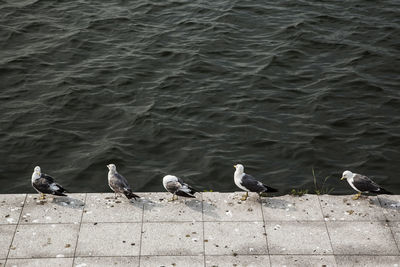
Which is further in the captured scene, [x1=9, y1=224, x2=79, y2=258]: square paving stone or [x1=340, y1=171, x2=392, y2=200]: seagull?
[x1=340, y1=171, x2=392, y2=200]: seagull

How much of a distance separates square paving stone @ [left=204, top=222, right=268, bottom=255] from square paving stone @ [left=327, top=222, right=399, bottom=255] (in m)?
1.55

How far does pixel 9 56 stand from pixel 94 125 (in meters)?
6.15

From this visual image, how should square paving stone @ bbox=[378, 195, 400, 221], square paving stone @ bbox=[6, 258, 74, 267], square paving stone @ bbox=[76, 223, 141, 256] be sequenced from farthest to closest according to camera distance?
square paving stone @ bbox=[378, 195, 400, 221] → square paving stone @ bbox=[76, 223, 141, 256] → square paving stone @ bbox=[6, 258, 74, 267]

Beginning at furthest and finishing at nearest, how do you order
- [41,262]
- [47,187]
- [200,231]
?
[47,187] < [200,231] < [41,262]

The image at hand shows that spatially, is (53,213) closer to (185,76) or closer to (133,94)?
(133,94)

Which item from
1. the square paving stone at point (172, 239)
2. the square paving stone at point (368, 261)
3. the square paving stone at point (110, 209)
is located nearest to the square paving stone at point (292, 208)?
the square paving stone at point (368, 261)

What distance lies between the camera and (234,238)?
1221 centimetres

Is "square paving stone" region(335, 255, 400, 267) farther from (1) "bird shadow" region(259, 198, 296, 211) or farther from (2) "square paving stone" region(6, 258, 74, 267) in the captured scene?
(2) "square paving stone" region(6, 258, 74, 267)

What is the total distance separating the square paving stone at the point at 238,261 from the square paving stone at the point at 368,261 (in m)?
1.52

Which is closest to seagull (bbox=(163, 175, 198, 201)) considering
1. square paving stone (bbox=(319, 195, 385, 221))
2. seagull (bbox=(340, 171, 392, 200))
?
square paving stone (bbox=(319, 195, 385, 221))

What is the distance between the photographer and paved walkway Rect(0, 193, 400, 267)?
1169 centimetres

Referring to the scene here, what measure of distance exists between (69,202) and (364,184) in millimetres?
6859

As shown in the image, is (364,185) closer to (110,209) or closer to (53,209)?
(110,209)

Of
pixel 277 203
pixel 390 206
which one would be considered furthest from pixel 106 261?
pixel 390 206
